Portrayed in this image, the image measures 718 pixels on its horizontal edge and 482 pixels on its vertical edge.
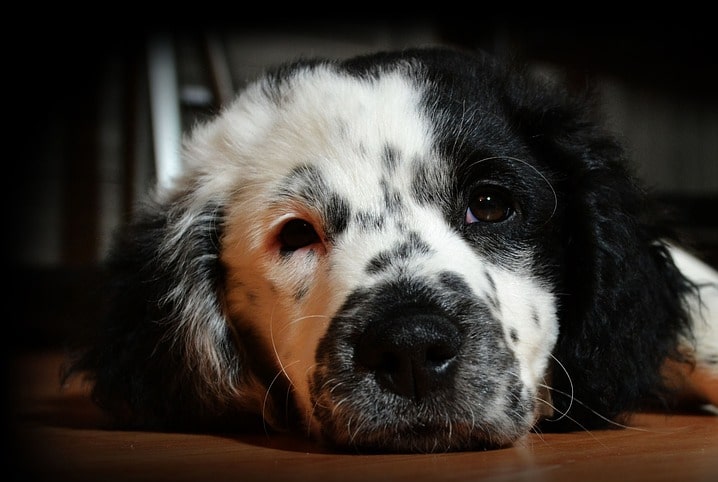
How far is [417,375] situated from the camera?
1.53m

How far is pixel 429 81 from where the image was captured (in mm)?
2012

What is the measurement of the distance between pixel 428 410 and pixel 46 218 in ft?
17.9

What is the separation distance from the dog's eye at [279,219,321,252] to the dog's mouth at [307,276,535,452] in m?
0.32

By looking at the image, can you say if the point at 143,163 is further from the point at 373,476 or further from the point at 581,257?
the point at 373,476

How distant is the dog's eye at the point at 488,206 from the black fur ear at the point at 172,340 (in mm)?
632

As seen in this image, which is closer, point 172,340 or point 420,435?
point 420,435

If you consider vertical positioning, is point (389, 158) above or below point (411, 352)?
above

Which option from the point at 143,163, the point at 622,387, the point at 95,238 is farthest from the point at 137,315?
the point at 95,238

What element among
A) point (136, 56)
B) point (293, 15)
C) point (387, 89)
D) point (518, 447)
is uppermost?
point (136, 56)

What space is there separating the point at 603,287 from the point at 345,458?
68cm

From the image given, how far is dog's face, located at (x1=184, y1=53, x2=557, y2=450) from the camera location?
1.56 meters

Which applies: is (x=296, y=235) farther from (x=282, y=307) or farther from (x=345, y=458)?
(x=345, y=458)

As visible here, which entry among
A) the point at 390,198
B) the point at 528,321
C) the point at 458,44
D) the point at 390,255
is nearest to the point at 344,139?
the point at 390,198

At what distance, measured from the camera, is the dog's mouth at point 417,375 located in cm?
152
